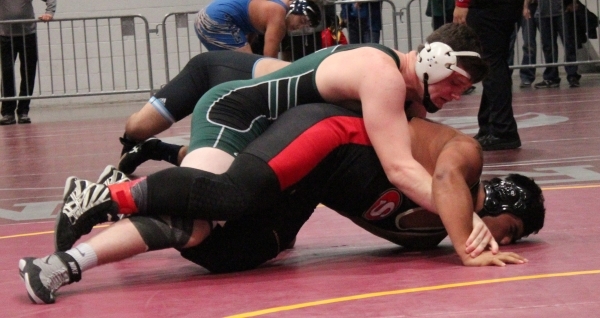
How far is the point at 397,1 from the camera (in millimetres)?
14172

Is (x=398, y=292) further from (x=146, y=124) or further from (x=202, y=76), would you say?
(x=146, y=124)

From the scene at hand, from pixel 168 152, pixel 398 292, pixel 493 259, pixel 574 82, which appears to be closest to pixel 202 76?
pixel 168 152

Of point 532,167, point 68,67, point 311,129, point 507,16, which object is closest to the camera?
point 311,129

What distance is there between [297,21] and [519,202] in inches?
136

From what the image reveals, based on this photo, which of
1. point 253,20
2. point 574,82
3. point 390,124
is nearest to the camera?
point 390,124

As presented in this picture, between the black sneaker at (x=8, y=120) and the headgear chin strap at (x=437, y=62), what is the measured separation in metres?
8.30

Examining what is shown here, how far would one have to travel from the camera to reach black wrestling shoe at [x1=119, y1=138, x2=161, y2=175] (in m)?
6.11

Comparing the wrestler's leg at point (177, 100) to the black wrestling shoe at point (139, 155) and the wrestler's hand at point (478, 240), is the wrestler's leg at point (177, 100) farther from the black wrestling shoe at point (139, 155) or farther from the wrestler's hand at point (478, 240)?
the wrestler's hand at point (478, 240)

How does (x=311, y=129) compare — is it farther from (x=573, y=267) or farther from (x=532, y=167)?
(x=532, y=167)

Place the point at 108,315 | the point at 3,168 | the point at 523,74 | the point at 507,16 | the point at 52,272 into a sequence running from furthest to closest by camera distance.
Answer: the point at 523,74
the point at 3,168
the point at 507,16
the point at 52,272
the point at 108,315

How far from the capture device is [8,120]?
37.2 feet

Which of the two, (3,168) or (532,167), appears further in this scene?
(3,168)

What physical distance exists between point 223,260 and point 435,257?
80 centimetres

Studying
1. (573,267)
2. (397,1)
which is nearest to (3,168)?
(573,267)
